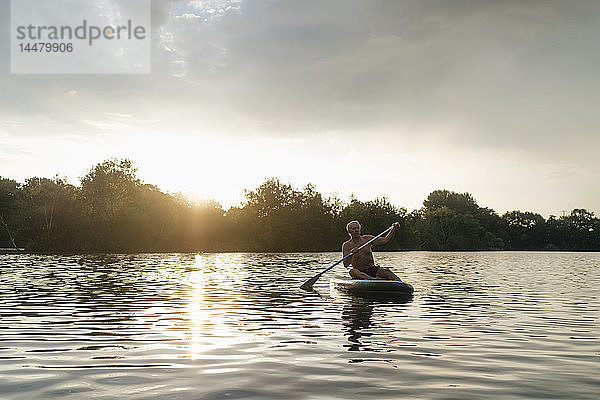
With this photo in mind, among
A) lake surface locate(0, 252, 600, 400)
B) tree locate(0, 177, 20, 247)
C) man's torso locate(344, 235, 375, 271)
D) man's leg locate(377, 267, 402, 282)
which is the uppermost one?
tree locate(0, 177, 20, 247)

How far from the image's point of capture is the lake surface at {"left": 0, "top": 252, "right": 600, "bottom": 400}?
5.38m

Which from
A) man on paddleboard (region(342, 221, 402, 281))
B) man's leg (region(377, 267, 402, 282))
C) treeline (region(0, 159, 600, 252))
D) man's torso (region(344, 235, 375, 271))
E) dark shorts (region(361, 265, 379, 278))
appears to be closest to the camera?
man's leg (region(377, 267, 402, 282))

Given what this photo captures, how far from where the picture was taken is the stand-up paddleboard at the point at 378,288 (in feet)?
47.1

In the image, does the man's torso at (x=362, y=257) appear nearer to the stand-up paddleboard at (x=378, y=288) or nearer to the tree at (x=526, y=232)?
the stand-up paddleboard at (x=378, y=288)

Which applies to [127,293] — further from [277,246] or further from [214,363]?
[277,246]

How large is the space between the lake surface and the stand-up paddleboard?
55cm

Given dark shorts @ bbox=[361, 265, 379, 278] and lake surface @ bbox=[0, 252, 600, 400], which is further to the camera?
dark shorts @ bbox=[361, 265, 379, 278]

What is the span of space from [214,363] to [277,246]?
83202mm

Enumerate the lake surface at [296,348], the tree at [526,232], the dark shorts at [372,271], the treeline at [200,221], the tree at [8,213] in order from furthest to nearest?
the tree at [526,232] < the tree at [8,213] < the treeline at [200,221] < the dark shorts at [372,271] < the lake surface at [296,348]

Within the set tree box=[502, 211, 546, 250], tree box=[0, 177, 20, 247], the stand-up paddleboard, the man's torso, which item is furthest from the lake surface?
tree box=[502, 211, 546, 250]

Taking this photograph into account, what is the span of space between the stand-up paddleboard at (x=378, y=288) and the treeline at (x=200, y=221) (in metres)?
59.4

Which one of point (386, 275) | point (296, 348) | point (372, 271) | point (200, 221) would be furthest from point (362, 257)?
point (200, 221)

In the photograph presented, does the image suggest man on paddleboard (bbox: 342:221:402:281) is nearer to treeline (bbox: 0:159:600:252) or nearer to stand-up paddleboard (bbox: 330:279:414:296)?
stand-up paddleboard (bbox: 330:279:414:296)

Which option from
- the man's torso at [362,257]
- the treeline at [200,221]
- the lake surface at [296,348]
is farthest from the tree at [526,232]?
the lake surface at [296,348]
